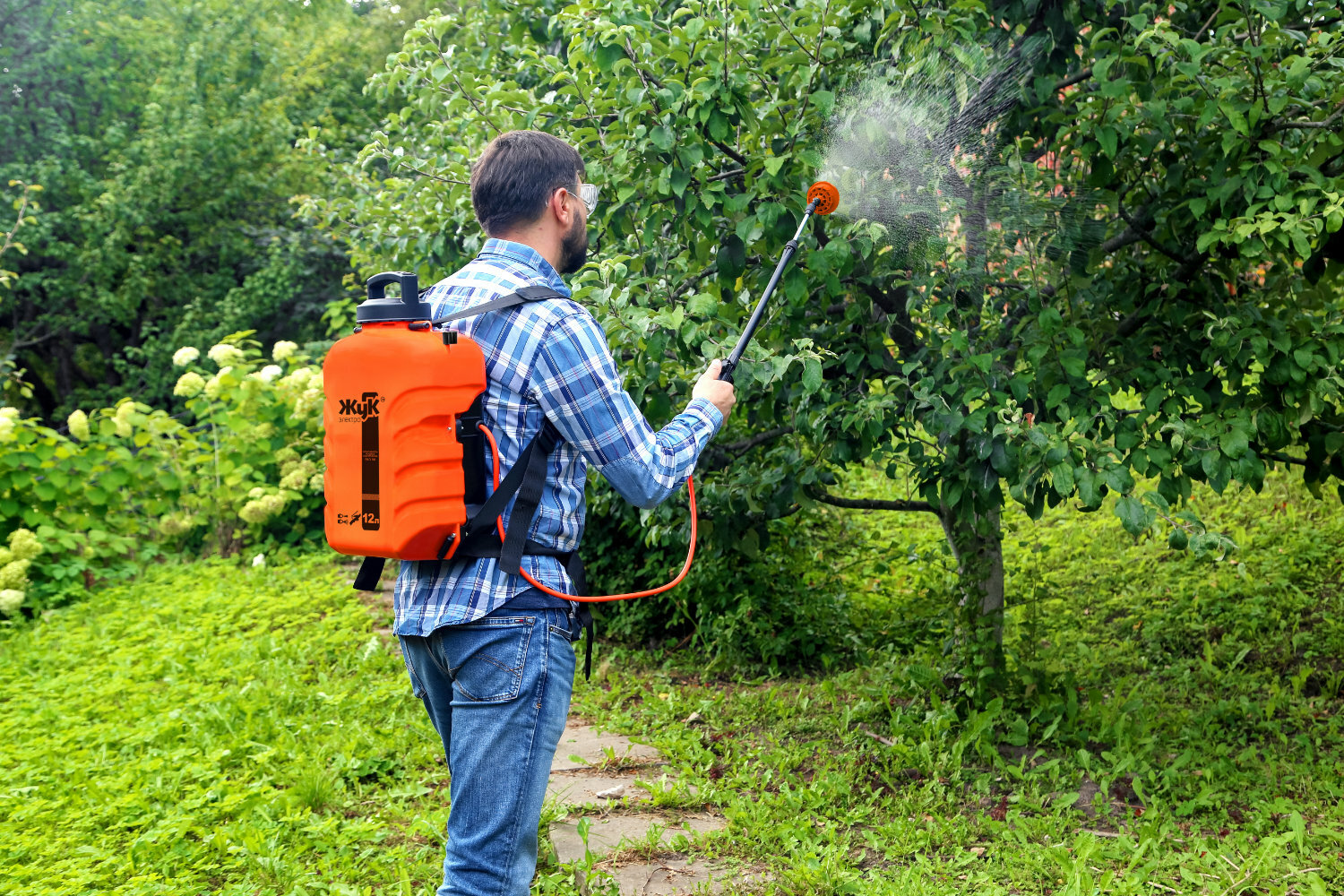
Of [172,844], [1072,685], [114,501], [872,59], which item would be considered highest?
[872,59]

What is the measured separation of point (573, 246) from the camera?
2150 millimetres

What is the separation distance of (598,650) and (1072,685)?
7.65 feet

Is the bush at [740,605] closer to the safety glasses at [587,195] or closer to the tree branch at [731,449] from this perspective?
the tree branch at [731,449]

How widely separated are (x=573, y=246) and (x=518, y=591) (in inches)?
27.8

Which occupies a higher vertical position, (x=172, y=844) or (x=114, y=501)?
(x=114, y=501)

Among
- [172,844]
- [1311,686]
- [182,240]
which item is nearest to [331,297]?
[182,240]

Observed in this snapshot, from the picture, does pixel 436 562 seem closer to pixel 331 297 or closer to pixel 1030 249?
pixel 1030 249

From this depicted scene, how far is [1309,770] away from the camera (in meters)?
3.52

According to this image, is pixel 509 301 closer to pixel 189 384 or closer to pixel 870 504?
pixel 870 504

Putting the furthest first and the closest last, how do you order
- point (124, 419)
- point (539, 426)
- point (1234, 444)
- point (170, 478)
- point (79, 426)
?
point (170, 478)
point (124, 419)
point (79, 426)
point (1234, 444)
point (539, 426)

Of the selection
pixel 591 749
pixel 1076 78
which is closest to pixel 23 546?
pixel 591 749

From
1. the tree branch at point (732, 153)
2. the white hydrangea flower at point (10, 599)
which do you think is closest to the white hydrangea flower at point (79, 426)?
the white hydrangea flower at point (10, 599)

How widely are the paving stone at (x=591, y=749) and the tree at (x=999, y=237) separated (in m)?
1.07

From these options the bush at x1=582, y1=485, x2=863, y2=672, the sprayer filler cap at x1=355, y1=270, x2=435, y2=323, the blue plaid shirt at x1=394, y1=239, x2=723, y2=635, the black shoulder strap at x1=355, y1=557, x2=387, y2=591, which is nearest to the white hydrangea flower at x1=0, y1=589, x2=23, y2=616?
the bush at x1=582, y1=485, x2=863, y2=672
